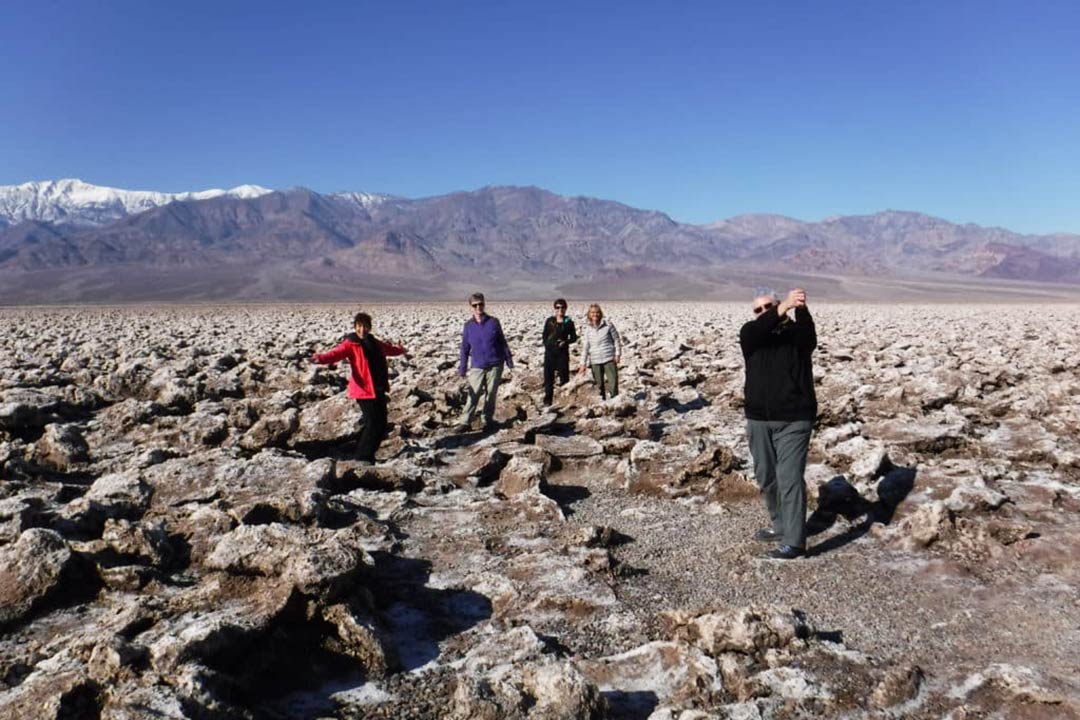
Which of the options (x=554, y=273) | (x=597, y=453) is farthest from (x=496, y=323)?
(x=554, y=273)

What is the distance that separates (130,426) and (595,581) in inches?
252

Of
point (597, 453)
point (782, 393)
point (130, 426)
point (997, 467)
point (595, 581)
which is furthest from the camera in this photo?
point (130, 426)

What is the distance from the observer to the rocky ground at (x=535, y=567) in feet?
10.9

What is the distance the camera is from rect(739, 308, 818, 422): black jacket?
191 inches

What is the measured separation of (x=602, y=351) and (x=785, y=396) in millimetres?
4914

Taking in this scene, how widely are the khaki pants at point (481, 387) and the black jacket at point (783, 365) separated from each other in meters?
4.35

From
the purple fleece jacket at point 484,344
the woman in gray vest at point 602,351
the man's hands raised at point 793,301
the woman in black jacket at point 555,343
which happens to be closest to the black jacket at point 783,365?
the man's hands raised at point 793,301

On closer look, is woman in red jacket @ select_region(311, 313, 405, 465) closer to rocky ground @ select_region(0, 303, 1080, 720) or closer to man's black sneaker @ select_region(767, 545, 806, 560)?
rocky ground @ select_region(0, 303, 1080, 720)

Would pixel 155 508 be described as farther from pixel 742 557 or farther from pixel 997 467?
pixel 997 467

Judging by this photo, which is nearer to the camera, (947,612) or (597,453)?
(947,612)

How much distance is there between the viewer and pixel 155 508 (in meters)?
5.70

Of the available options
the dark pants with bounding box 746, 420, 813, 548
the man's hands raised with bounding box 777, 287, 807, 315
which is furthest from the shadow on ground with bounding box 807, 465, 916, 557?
the man's hands raised with bounding box 777, 287, 807, 315

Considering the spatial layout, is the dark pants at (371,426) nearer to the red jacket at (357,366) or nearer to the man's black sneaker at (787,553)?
the red jacket at (357,366)

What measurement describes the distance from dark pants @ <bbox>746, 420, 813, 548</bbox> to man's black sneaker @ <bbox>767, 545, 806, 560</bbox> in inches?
1.2
